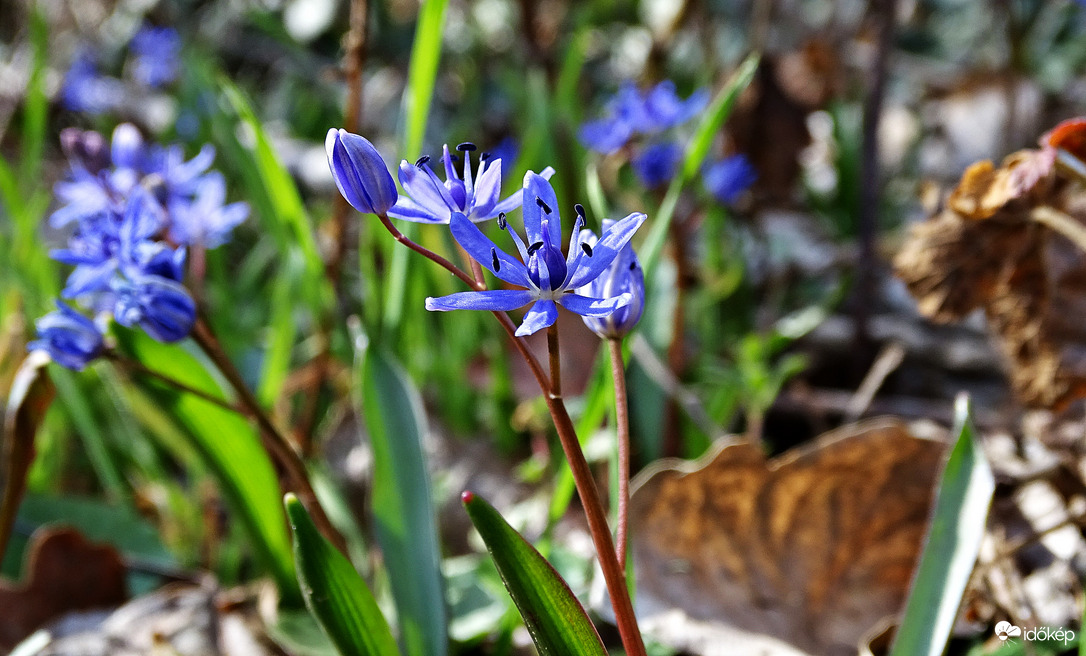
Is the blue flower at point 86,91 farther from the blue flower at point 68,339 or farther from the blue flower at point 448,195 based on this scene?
the blue flower at point 448,195

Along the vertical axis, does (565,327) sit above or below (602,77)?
below

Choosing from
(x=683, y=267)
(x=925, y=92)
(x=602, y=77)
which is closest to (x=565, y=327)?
(x=683, y=267)

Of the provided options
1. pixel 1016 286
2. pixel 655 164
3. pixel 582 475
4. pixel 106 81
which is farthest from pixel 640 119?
pixel 106 81

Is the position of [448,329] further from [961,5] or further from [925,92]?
[961,5]

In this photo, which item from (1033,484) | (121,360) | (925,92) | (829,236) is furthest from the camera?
(925,92)

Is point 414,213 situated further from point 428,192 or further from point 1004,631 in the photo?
point 1004,631

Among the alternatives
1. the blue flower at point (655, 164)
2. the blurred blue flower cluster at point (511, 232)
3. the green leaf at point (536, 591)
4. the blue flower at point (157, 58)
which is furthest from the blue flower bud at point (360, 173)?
the blue flower at point (157, 58)
